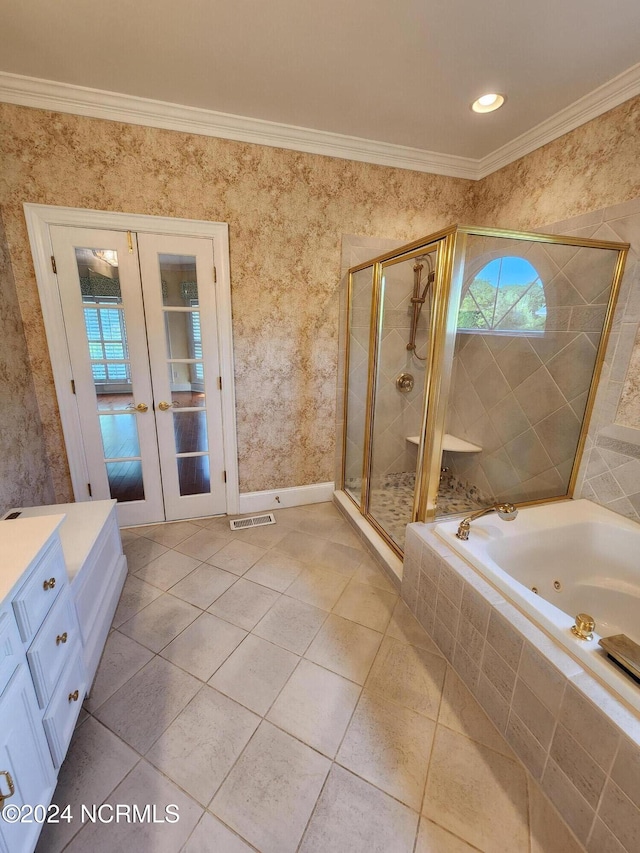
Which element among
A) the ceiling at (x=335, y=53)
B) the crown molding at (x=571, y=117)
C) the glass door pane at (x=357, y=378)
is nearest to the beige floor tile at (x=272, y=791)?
the glass door pane at (x=357, y=378)

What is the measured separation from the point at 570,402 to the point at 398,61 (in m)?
1.94

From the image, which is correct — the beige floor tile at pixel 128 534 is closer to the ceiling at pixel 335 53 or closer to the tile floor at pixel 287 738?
the tile floor at pixel 287 738

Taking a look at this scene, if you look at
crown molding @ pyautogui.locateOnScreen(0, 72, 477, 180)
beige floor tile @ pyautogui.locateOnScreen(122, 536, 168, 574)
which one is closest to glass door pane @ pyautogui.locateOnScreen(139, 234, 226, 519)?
beige floor tile @ pyautogui.locateOnScreen(122, 536, 168, 574)

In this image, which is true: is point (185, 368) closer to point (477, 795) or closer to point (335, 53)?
point (335, 53)

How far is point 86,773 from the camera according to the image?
112 centimetres

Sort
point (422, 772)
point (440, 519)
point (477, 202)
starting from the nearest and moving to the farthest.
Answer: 1. point (422, 772)
2. point (440, 519)
3. point (477, 202)

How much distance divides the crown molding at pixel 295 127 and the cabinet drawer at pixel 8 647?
2442mm

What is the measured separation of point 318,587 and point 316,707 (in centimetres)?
65

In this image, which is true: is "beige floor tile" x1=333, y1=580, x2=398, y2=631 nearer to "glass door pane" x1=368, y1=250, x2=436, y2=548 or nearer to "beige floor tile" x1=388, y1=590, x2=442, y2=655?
"beige floor tile" x1=388, y1=590, x2=442, y2=655

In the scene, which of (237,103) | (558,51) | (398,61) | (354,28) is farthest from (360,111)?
(558,51)

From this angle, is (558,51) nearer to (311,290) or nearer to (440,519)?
(311,290)

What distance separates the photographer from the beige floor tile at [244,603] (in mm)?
1733

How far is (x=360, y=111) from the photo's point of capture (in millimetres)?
1953

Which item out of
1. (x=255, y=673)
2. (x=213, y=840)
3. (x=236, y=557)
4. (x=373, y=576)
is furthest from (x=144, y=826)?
(x=373, y=576)
